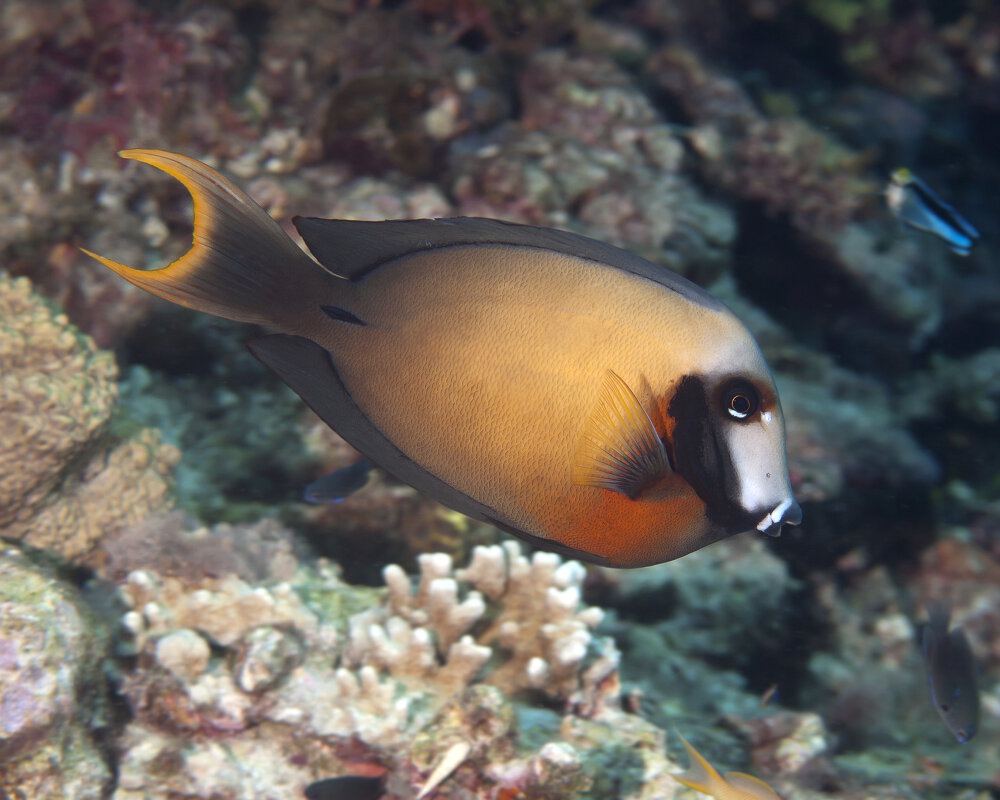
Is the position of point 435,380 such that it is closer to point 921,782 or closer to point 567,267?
point 567,267

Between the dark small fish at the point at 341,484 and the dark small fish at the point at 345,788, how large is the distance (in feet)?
3.43

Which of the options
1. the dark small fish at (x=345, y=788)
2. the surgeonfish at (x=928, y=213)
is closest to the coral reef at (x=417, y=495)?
the dark small fish at (x=345, y=788)

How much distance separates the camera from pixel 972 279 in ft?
28.1

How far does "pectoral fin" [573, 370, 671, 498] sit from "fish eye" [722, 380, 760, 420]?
18 centimetres

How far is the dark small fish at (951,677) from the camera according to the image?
3379 millimetres

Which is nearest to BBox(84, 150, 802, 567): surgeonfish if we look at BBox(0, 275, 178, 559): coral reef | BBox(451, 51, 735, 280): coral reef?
BBox(0, 275, 178, 559): coral reef

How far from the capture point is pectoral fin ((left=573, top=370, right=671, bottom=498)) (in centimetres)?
164

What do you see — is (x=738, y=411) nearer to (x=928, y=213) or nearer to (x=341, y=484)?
(x=341, y=484)

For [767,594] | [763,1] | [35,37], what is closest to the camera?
[767,594]

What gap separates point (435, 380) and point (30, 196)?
4.63m

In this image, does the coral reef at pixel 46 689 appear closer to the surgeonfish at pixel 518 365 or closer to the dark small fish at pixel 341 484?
the dark small fish at pixel 341 484

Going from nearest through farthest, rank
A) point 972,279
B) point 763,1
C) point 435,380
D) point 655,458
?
point 655,458
point 435,380
point 972,279
point 763,1

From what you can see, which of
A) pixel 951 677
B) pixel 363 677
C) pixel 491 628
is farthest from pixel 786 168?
pixel 363 677

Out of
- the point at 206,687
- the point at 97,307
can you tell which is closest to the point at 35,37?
the point at 97,307
